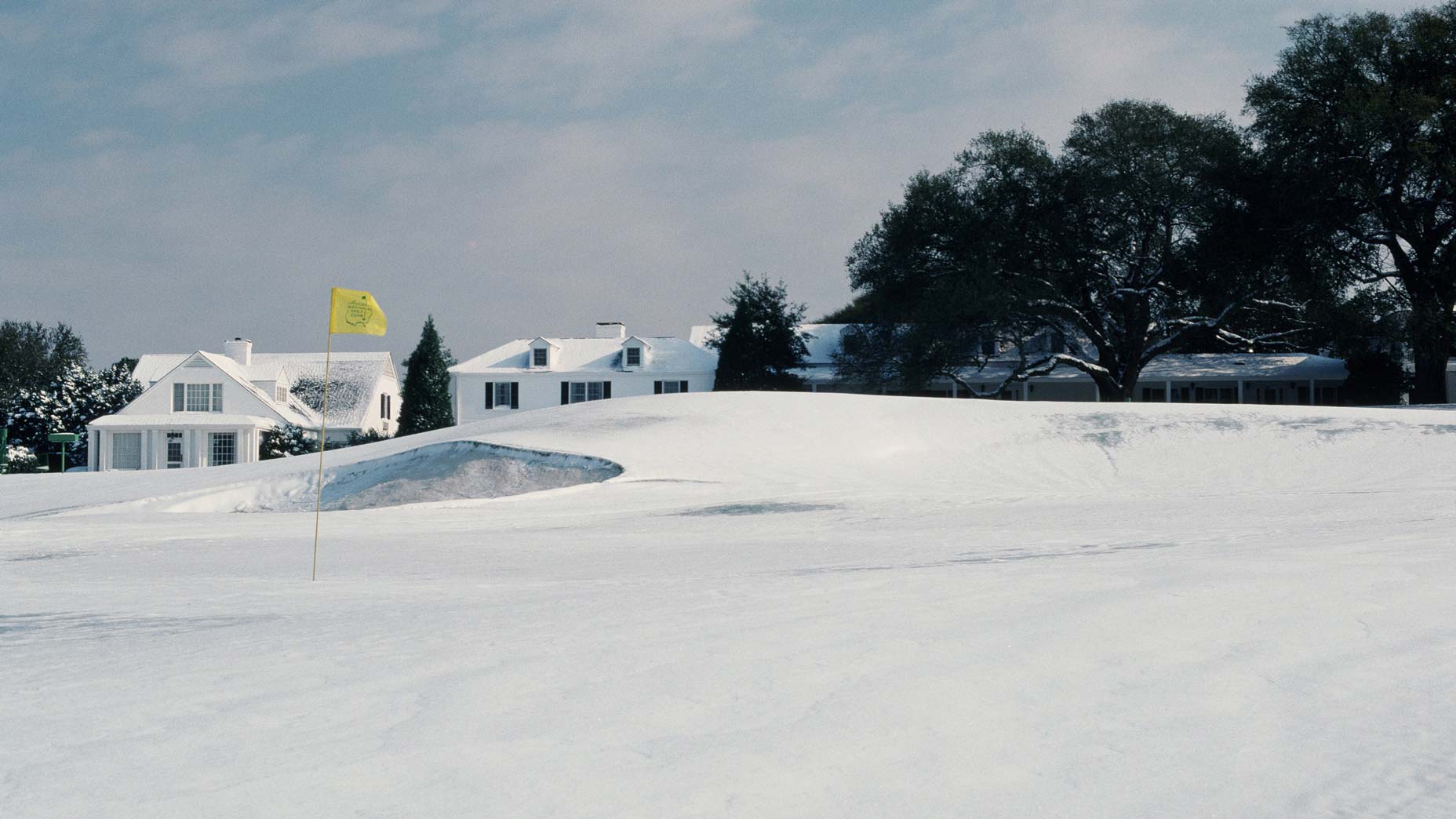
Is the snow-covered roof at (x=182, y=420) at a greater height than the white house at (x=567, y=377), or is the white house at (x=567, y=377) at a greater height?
the white house at (x=567, y=377)

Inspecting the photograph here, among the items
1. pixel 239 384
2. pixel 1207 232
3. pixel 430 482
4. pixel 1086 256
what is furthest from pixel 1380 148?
pixel 239 384

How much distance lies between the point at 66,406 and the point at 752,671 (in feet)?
167

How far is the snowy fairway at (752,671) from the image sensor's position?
3180 mm

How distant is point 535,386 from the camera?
48438mm

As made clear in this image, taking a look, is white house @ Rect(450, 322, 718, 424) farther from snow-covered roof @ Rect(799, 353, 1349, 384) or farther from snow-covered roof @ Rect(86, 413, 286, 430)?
snow-covered roof @ Rect(86, 413, 286, 430)

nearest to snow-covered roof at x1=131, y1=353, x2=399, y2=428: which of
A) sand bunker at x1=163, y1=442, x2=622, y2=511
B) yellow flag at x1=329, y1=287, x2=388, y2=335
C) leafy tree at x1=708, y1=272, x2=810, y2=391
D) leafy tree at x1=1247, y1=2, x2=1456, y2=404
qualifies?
leafy tree at x1=708, y1=272, x2=810, y2=391

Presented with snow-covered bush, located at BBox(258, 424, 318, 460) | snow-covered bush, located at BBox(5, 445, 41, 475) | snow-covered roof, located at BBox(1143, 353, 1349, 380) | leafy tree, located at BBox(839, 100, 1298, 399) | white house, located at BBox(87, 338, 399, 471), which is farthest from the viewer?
snow-covered roof, located at BBox(1143, 353, 1349, 380)

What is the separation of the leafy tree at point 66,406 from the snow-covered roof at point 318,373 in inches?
92.6

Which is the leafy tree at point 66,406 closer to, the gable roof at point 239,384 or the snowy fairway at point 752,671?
the gable roof at point 239,384

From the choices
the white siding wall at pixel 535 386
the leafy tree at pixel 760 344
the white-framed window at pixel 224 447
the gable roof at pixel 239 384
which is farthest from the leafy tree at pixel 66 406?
the leafy tree at pixel 760 344

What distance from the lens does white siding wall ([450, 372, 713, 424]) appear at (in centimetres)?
4803

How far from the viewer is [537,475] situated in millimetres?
17875

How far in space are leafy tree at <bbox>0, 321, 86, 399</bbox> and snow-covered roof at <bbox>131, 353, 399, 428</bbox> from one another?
1556 centimetres

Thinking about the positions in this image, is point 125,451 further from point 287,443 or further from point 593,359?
point 593,359
